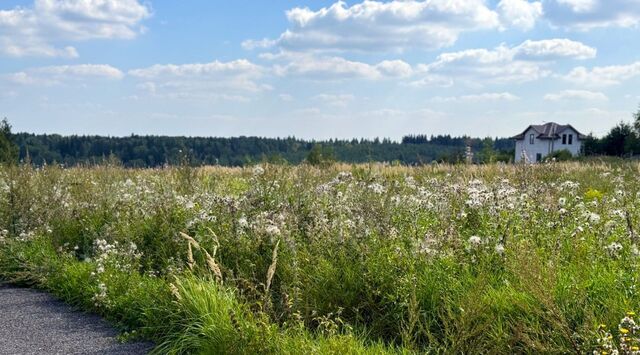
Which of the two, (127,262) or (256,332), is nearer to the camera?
(256,332)

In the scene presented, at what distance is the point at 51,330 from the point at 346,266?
3.13 meters

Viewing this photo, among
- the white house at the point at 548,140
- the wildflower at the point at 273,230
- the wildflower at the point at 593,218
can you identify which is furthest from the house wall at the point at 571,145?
the wildflower at the point at 273,230

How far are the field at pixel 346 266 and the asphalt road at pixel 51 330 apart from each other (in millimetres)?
242

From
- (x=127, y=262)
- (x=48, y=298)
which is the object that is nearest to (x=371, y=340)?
(x=127, y=262)

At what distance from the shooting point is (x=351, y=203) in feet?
27.5

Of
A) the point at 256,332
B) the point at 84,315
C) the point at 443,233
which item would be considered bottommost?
the point at 84,315

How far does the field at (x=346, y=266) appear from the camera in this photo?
4.97m

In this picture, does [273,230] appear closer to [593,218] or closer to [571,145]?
[593,218]

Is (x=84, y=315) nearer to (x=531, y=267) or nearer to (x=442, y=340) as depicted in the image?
(x=442, y=340)

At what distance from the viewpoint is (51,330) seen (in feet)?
21.5

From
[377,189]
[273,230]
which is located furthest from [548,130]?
[273,230]

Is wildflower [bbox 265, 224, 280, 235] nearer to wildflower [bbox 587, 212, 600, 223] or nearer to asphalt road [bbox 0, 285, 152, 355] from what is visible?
asphalt road [bbox 0, 285, 152, 355]

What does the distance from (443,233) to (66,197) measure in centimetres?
750

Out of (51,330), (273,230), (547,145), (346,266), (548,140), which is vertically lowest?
(51,330)
